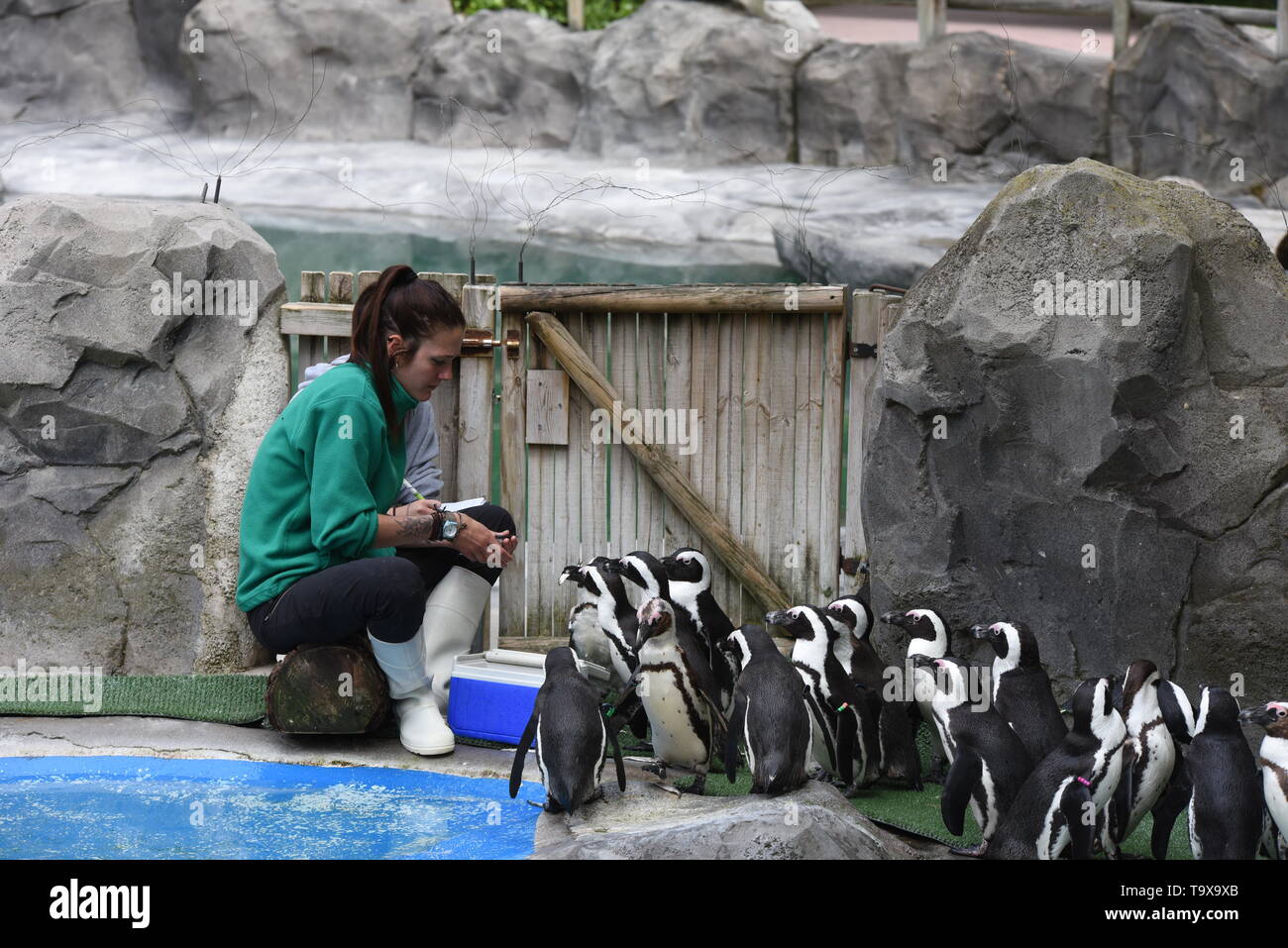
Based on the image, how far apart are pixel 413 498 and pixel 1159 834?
262 cm

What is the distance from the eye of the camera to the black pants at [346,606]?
427 cm

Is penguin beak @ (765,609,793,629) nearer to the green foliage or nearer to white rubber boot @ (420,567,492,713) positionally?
white rubber boot @ (420,567,492,713)

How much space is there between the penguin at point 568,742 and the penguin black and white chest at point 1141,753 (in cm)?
142

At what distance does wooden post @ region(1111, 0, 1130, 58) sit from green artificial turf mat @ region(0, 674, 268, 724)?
43.1 ft

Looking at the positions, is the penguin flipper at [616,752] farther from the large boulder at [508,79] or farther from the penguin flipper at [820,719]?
the large boulder at [508,79]

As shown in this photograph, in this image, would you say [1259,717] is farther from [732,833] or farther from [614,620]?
[614,620]

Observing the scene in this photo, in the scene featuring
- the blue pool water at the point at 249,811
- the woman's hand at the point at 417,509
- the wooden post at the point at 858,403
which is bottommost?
the blue pool water at the point at 249,811

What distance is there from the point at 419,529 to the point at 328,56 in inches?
506

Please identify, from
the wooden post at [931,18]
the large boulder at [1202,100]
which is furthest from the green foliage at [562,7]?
the large boulder at [1202,100]

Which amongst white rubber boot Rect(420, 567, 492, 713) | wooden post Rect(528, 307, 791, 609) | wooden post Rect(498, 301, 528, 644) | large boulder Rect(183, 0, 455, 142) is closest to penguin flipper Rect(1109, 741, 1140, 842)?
wooden post Rect(528, 307, 791, 609)

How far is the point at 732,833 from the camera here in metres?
3.37

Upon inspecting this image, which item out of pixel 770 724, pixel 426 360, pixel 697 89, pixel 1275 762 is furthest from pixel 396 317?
pixel 697 89

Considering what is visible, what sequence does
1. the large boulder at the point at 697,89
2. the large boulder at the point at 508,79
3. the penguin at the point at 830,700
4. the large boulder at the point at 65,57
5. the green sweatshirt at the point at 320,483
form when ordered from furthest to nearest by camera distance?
1. the large boulder at the point at 65,57
2. the large boulder at the point at 508,79
3. the large boulder at the point at 697,89
4. the penguin at the point at 830,700
5. the green sweatshirt at the point at 320,483

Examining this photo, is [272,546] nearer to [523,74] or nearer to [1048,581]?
[1048,581]
